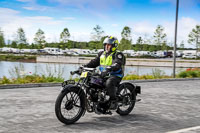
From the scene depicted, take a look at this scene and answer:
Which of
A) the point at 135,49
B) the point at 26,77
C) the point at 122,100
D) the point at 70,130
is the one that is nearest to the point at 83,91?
the point at 70,130

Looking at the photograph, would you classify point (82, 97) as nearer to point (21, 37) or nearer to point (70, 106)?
point (70, 106)

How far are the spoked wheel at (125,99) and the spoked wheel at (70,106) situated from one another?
3.70 ft

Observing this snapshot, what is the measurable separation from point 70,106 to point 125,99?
1.59 meters

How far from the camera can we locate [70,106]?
5.71 m

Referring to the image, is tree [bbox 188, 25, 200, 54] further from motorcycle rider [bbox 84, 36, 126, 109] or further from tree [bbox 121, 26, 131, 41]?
motorcycle rider [bbox 84, 36, 126, 109]

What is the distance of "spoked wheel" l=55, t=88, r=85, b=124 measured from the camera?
216 inches

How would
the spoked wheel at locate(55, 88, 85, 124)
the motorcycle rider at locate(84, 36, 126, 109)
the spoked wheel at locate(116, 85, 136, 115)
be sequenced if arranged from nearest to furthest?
1. the spoked wheel at locate(55, 88, 85, 124)
2. the motorcycle rider at locate(84, 36, 126, 109)
3. the spoked wheel at locate(116, 85, 136, 115)

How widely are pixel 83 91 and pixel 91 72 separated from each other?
1.34 ft

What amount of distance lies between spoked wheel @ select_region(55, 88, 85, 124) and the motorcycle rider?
660 mm

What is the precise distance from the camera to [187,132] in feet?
18.1

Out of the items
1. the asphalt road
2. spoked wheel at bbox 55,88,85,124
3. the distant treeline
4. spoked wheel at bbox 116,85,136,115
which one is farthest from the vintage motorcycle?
the distant treeline

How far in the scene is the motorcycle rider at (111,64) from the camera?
606 centimetres

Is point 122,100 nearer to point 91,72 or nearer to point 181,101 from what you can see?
point 91,72

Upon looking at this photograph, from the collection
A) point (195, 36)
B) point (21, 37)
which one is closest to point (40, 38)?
point (21, 37)
